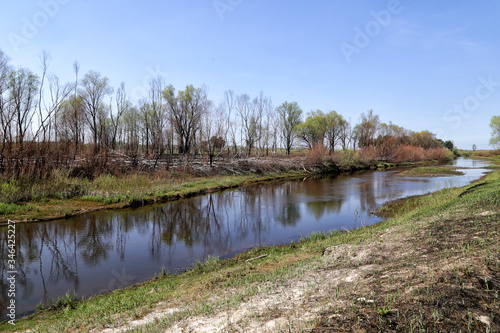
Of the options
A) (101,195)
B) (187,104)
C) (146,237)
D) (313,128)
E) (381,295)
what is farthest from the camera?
(313,128)

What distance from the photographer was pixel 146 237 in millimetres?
11961

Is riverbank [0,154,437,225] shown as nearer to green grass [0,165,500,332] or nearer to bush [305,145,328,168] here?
green grass [0,165,500,332]

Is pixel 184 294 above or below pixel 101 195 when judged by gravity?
below

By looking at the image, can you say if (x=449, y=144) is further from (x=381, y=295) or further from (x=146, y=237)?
Answer: (x=381, y=295)

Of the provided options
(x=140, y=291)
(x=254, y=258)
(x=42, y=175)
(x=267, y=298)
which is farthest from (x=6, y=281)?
(x=42, y=175)

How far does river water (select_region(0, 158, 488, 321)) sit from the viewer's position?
7863mm

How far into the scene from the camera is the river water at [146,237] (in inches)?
310

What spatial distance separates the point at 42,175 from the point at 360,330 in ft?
67.8

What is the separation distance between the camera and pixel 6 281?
7488 mm

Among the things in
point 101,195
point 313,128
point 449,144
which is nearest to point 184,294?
point 101,195

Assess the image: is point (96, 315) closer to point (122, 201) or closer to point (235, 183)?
point (122, 201)

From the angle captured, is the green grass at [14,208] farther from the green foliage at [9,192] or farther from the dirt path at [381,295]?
the dirt path at [381,295]

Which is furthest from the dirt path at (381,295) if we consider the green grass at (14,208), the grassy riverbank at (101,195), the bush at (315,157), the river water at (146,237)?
the bush at (315,157)

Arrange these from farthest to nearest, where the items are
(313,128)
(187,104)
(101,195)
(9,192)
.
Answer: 1. (313,128)
2. (187,104)
3. (101,195)
4. (9,192)
